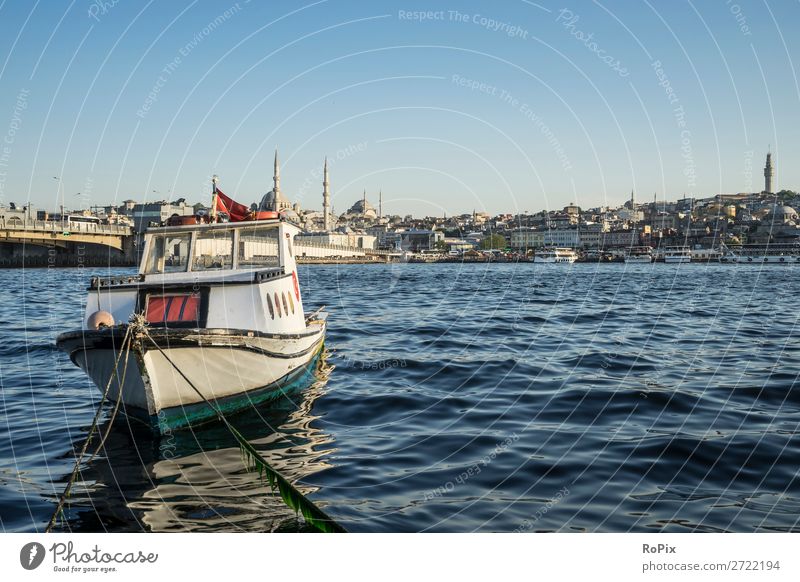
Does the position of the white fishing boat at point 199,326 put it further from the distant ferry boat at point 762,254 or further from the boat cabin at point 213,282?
the distant ferry boat at point 762,254

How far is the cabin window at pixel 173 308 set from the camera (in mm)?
11969

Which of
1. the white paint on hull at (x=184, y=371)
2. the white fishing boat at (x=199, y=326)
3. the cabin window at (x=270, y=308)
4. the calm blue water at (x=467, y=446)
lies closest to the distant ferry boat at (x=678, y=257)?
the calm blue water at (x=467, y=446)

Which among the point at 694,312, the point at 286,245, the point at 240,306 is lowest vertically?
the point at 694,312

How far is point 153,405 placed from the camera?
10711 mm

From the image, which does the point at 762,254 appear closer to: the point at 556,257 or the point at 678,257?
the point at 678,257

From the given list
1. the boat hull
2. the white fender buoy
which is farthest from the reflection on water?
the white fender buoy

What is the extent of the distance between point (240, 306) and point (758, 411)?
9.62 metres

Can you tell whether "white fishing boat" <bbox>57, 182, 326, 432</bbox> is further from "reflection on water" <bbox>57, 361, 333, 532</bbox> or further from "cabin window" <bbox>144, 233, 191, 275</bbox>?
"reflection on water" <bbox>57, 361, 333, 532</bbox>

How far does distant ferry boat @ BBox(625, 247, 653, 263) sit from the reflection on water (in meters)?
153

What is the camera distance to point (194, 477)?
8.95 meters

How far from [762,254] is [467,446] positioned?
159 m

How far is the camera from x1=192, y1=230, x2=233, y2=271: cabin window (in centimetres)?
1395
